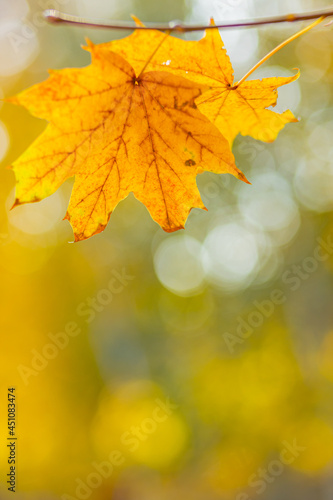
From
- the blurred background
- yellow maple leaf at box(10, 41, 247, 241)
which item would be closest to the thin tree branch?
yellow maple leaf at box(10, 41, 247, 241)

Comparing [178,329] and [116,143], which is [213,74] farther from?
[178,329]

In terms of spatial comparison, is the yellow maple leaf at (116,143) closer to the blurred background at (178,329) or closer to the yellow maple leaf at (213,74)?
the yellow maple leaf at (213,74)

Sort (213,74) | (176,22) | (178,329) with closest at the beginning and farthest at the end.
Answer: (176,22)
(213,74)
(178,329)

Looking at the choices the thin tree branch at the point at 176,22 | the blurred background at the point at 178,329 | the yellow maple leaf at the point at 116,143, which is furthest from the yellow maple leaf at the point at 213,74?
the blurred background at the point at 178,329

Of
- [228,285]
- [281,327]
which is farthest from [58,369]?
[281,327]

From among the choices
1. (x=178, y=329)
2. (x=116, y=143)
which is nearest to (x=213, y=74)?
(x=116, y=143)

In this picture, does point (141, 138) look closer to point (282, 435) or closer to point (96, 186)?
point (96, 186)

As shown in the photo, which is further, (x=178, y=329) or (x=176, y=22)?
(x=178, y=329)

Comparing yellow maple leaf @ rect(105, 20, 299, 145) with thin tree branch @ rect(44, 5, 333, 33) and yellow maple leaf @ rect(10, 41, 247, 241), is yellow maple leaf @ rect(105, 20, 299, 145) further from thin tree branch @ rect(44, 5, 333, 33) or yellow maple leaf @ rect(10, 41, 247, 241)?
thin tree branch @ rect(44, 5, 333, 33)

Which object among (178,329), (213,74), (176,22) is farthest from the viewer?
(178,329)
